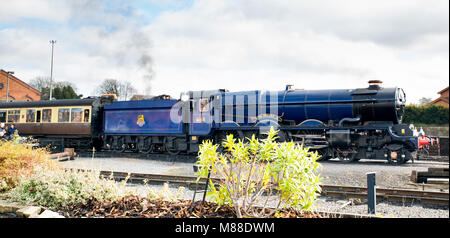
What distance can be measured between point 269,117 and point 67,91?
112ft

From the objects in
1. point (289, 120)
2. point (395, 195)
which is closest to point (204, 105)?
point (289, 120)

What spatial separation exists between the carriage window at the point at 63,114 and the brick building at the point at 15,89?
2.48m

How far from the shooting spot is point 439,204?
7.59 m

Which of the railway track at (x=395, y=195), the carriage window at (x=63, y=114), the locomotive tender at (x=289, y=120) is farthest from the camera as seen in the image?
the carriage window at (x=63, y=114)

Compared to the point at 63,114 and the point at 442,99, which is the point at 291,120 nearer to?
the point at 63,114

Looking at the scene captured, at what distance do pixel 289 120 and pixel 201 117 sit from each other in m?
4.39

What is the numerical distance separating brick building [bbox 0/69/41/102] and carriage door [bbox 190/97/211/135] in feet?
26.5

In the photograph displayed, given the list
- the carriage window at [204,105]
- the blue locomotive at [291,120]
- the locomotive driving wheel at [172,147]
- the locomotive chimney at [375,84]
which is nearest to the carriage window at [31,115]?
the blue locomotive at [291,120]

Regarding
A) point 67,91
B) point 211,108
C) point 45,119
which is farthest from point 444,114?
point 67,91

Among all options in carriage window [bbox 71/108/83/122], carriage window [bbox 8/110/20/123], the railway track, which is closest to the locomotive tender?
carriage window [bbox 71/108/83/122]

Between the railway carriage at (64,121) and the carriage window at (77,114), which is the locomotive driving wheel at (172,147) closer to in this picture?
the railway carriage at (64,121)

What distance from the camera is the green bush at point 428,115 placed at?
32.0m

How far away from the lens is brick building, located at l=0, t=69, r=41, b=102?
13098 mm

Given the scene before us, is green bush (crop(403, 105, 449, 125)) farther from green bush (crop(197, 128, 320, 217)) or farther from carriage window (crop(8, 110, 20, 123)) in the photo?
carriage window (crop(8, 110, 20, 123))
